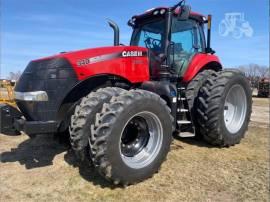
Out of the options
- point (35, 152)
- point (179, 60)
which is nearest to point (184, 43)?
point (179, 60)

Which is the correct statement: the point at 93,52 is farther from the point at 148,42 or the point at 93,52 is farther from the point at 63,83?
the point at 148,42

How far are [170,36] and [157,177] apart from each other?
Result: 255 cm

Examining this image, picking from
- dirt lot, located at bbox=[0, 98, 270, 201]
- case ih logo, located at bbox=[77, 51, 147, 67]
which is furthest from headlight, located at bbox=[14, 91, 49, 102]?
dirt lot, located at bbox=[0, 98, 270, 201]

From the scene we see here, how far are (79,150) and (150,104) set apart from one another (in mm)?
1121

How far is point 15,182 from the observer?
173 inches

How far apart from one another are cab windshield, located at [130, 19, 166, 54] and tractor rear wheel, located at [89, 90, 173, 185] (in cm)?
175

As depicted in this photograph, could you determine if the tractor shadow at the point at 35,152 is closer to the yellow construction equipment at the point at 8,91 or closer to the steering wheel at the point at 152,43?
the yellow construction equipment at the point at 8,91


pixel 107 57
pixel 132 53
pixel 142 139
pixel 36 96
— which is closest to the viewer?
pixel 36 96

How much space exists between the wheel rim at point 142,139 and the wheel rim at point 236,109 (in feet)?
7.58

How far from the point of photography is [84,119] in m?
4.16

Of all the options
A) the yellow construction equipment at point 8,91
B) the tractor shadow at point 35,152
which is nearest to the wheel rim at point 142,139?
the tractor shadow at point 35,152

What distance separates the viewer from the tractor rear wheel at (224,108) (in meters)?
5.61

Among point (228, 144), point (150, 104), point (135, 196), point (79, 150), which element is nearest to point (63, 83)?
point (79, 150)

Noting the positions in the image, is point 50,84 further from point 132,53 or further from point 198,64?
point 198,64
